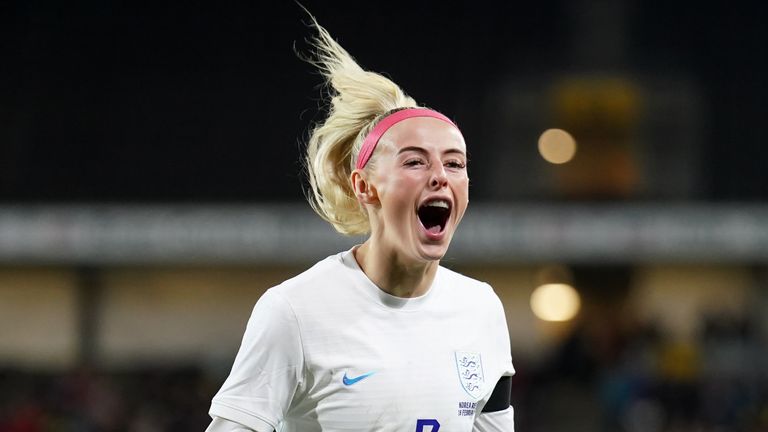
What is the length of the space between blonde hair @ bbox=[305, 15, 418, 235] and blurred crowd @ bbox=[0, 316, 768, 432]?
823 cm

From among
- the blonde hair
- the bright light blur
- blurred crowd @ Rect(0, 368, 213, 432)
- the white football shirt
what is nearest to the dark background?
the bright light blur

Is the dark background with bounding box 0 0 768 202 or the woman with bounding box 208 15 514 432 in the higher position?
the dark background with bounding box 0 0 768 202

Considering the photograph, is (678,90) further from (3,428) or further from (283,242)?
(3,428)

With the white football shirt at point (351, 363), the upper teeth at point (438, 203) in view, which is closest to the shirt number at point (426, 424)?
the white football shirt at point (351, 363)

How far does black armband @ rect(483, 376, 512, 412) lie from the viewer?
3084mm

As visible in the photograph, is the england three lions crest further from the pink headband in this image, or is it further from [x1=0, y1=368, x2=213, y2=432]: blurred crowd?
[x1=0, y1=368, x2=213, y2=432]: blurred crowd

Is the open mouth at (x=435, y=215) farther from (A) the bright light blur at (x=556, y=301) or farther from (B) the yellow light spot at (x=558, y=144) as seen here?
(B) the yellow light spot at (x=558, y=144)

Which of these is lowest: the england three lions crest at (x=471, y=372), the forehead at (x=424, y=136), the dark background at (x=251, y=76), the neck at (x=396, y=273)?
the england three lions crest at (x=471, y=372)

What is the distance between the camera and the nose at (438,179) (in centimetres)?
288

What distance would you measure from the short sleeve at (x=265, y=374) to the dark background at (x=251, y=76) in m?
12.7

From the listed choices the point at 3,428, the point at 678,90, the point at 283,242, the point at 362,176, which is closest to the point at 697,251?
the point at 678,90

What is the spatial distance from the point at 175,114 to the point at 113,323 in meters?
2.87

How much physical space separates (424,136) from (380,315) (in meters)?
0.43

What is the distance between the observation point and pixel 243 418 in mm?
2748
